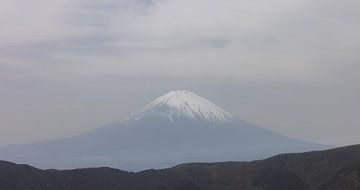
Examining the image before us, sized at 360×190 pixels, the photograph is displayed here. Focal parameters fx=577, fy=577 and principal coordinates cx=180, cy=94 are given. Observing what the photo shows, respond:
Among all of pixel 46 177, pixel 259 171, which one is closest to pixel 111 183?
pixel 46 177

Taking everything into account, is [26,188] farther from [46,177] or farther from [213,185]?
[213,185]

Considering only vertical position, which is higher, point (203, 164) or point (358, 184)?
point (203, 164)

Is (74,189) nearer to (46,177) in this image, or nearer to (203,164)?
(46,177)

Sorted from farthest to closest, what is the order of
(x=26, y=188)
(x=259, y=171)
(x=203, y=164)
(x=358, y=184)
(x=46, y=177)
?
(x=203, y=164) < (x=259, y=171) < (x=46, y=177) < (x=26, y=188) < (x=358, y=184)

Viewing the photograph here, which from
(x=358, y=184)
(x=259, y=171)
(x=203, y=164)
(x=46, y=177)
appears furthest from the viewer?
(x=203, y=164)

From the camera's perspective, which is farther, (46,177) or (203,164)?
(203,164)

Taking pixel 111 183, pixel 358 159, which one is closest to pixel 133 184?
pixel 111 183
